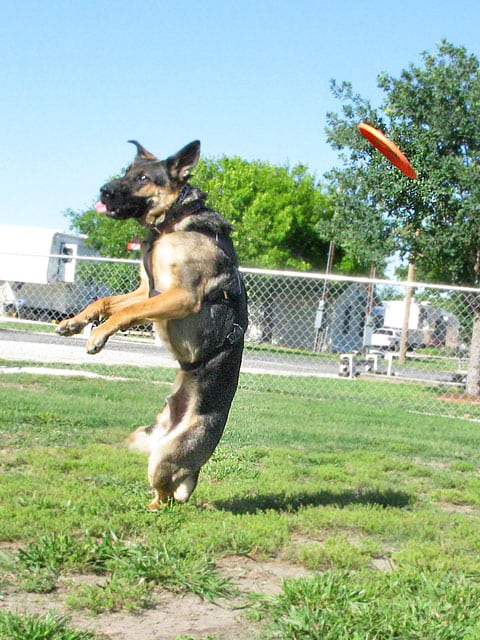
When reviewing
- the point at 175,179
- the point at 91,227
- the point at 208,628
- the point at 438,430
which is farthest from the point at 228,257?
the point at 91,227

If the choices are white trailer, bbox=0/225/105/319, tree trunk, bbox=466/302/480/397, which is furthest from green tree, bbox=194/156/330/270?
tree trunk, bbox=466/302/480/397

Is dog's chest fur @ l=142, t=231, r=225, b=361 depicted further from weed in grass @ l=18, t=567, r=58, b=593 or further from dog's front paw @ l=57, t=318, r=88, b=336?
weed in grass @ l=18, t=567, r=58, b=593

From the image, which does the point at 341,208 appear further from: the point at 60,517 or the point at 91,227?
the point at 91,227

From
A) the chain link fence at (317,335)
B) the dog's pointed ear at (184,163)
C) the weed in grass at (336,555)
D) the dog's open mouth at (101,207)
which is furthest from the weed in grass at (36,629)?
the chain link fence at (317,335)

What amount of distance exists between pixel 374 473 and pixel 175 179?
3.24m

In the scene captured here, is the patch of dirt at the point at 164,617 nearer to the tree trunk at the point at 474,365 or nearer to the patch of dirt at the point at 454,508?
the patch of dirt at the point at 454,508

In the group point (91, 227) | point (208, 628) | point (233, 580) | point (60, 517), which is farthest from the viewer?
point (91, 227)

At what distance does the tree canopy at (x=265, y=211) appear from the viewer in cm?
3919

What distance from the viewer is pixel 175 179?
4957 mm

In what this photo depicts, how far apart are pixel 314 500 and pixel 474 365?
1129 cm

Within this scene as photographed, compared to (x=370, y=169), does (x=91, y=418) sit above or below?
below

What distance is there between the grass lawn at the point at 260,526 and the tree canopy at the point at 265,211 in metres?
30.8

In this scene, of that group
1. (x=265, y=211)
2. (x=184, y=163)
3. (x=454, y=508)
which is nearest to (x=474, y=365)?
(x=454, y=508)

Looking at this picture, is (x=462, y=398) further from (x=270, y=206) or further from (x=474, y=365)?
(x=270, y=206)
